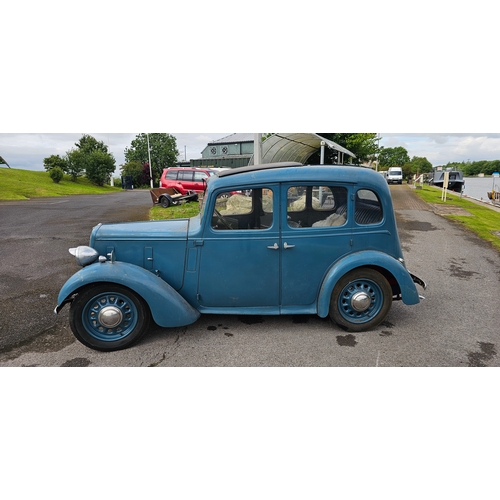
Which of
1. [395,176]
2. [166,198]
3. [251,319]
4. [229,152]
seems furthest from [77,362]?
[395,176]

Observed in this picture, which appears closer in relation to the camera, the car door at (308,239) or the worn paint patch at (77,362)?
the worn paint patch at (77,362)

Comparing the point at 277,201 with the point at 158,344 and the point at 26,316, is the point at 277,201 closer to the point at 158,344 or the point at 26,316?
the point at 158,344

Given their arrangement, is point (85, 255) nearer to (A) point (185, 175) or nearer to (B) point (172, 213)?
(B) point (172, 213)

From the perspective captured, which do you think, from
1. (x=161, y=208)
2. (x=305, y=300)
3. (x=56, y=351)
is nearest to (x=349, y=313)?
(x=305, y=300)

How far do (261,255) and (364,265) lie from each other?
118 cm

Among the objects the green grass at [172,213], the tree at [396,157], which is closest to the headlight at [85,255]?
the green grass at [172,213]

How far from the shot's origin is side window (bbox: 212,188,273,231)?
385cm

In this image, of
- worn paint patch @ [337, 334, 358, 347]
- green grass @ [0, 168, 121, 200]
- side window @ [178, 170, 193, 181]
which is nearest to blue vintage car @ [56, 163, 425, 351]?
worn paint patch @ [337, 334, 358, 347]

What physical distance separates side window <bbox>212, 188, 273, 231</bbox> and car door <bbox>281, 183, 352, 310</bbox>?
0.65ft

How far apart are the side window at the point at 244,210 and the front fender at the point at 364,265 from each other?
91 centimetres

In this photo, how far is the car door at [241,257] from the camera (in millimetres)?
3799

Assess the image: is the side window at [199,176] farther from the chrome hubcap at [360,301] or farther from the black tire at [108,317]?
the chrome hubcap at [360,301]

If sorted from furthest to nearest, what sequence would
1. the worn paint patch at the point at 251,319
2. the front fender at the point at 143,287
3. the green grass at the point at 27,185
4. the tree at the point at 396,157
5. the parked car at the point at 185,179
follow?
1. the tree at the point at 396,157
2. the green grass at the point at 27,185
3. the parked car at the point at 185,179
4. the worn paint patch at the point at 251,319
5. the front fender at the point at 143,287

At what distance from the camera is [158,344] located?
3.68 metres
